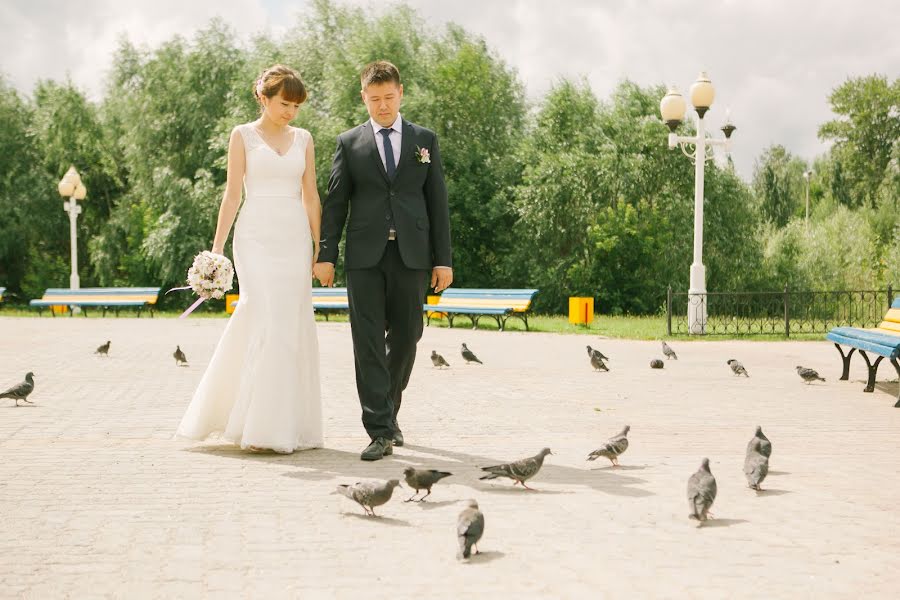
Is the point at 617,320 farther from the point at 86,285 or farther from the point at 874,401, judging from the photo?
the point at 86,285

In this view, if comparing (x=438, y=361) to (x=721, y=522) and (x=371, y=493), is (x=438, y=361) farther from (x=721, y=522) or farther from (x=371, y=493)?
(x=721, y=522)

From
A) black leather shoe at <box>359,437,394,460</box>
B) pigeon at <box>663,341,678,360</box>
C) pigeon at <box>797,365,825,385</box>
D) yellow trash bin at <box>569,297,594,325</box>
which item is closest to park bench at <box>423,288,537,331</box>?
yellow trash bin at <box>569,297,594,325</box>

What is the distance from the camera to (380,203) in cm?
627

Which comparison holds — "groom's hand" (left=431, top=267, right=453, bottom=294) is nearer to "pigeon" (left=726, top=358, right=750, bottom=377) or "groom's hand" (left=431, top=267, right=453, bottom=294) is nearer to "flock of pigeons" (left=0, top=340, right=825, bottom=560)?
"flock of pigeons" (left=0, top=340, right=825, bottom=560)

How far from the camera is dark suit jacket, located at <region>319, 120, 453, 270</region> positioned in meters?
6.26

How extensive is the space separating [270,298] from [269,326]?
197mm

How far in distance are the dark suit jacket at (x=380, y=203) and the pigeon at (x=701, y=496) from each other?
2.48 metres

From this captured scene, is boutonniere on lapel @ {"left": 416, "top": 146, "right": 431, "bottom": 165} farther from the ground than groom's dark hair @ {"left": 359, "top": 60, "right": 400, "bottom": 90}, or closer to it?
closer to it

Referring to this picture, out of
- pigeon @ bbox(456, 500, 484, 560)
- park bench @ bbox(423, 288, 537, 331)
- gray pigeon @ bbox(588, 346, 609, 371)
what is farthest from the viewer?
park bench @ bbox(423, 288, 537, 331)

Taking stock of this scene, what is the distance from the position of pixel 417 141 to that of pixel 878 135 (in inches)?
2288

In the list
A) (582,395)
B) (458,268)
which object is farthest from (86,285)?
(582,395)

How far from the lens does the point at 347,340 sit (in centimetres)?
1886

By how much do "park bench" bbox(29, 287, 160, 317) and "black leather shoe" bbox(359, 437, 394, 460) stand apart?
24658 millimetres

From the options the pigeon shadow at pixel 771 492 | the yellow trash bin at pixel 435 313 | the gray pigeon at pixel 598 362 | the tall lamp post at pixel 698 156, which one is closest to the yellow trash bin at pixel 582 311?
the tall lamp post at pixel 698 156
